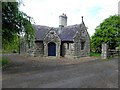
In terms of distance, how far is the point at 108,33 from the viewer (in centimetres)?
3806

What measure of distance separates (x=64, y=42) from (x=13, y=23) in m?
14.9

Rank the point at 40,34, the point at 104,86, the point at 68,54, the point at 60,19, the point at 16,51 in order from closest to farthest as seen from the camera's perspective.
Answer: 1. the point at 104,86
2. the point at 68,54
3. the point at 40,34
4. the point at 60,19
5. the point at 16,51

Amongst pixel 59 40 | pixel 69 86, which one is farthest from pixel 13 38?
pixel 59 40

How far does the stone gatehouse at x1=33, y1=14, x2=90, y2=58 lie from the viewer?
97.9 feet

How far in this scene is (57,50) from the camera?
3058 centimetres

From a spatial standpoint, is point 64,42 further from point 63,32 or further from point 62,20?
point 62,20

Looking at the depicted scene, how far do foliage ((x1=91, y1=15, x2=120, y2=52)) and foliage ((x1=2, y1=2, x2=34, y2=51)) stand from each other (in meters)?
23.3

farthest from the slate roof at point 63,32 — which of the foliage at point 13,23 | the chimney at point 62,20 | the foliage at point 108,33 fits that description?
the foliage at point 13,23

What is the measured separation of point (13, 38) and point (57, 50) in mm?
13349

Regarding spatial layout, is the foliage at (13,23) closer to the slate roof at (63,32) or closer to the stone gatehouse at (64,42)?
the stone gatehouse at (64,42)

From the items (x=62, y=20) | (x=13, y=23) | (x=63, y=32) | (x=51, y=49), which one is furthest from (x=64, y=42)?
(x=13, y=23)

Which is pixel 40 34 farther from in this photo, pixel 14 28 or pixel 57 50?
pixel 14 28

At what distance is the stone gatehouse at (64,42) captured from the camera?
2985cm

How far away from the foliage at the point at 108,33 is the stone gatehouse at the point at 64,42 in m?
7.49
